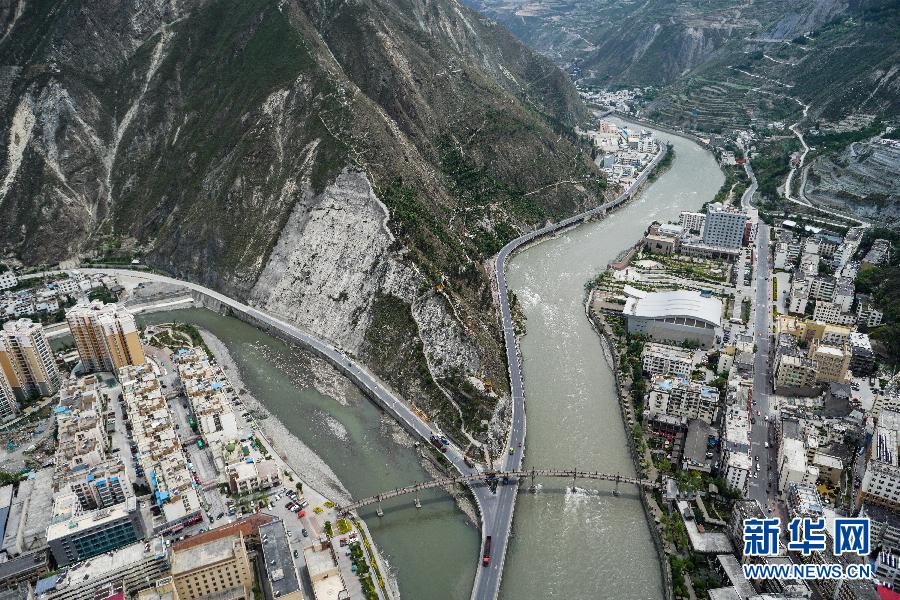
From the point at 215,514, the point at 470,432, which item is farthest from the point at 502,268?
the point at 215,514

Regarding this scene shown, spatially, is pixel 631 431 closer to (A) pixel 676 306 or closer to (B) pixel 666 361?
(B) pixel 666 361

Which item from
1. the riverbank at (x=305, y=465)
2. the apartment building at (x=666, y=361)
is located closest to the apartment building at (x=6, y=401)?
the riverbank at (x=305, y=465)

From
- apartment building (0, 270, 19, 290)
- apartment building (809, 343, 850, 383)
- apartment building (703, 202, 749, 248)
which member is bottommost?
apartment building (809, 343, 850, 383)

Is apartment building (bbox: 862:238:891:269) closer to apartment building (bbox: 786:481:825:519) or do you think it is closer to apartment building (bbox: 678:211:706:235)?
apartment building (bbox: 678:211:706:235)

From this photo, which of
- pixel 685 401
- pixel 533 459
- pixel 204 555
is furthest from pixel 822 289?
pixel 204 555

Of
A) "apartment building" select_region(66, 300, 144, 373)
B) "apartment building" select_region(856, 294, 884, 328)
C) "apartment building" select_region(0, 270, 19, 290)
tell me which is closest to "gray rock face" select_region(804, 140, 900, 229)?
"apartment building" select_region(856, 294, 884, 328)
